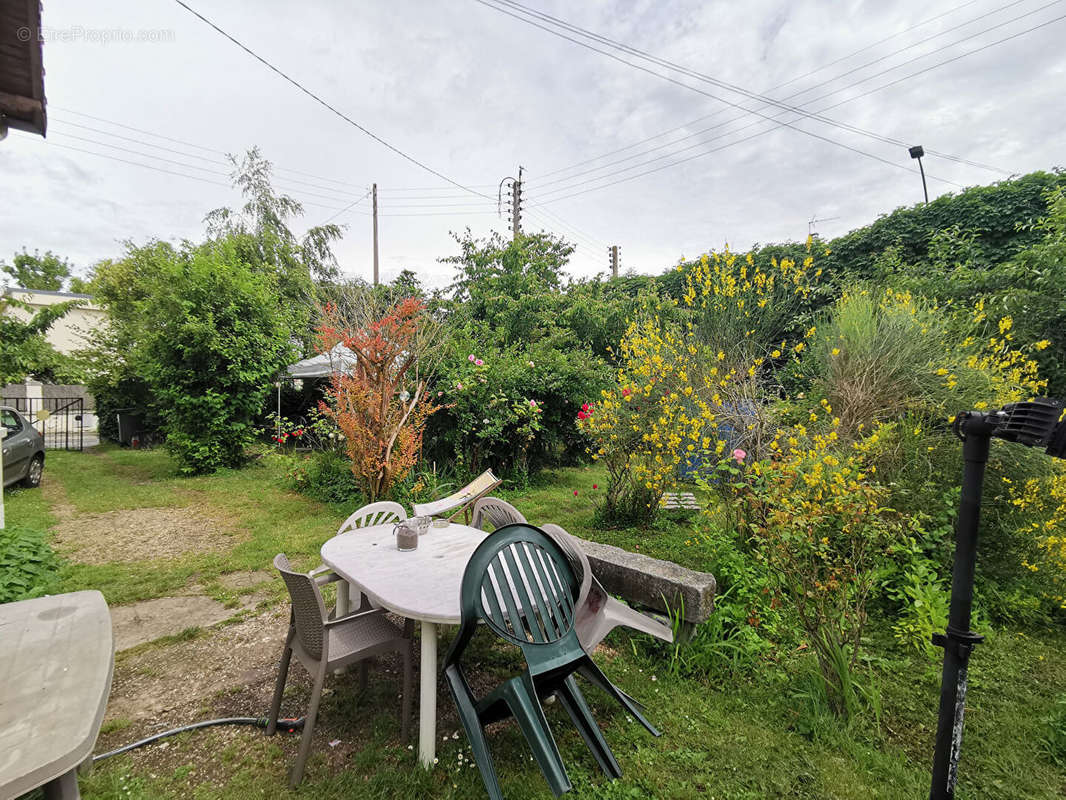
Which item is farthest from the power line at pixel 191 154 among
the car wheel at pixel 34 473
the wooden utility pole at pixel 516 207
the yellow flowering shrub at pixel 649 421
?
the yellow flowering shrub at pixel 649 421

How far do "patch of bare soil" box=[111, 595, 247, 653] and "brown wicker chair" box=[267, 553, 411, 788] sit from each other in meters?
1.50

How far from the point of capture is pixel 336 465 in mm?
6465

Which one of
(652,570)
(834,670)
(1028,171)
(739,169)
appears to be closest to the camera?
(834,670)

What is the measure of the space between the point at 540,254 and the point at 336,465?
6.15 m

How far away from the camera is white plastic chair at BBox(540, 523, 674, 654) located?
2.10 m

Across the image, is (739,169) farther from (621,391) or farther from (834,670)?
(834,670)

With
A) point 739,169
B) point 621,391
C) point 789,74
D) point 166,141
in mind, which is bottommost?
point 621,391

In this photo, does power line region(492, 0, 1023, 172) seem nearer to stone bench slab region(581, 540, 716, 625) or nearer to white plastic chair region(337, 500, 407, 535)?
white plastic chair region(337, 500, 407, 535)

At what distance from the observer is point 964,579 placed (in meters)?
1.27

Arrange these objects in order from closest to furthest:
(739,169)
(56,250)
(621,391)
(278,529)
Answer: (621,391) → (278,529) → (739,169) → (56,250)

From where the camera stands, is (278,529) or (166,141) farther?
(166,141)

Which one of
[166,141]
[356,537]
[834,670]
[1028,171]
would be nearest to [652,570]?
[834,670]

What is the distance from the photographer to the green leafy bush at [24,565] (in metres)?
2.93

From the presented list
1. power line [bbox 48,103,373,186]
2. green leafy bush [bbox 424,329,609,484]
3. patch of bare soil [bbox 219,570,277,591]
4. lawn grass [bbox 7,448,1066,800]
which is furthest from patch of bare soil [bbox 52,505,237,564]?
power line [bbox 48,103,373,186]
